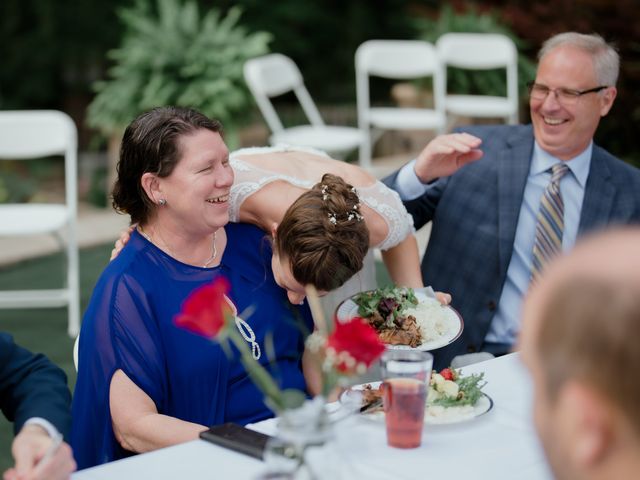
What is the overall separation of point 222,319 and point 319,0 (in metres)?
11.4

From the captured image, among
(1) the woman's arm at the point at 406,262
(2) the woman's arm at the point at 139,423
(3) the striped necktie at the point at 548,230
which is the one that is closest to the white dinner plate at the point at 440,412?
(2) the woman's arm at the point at 139,423

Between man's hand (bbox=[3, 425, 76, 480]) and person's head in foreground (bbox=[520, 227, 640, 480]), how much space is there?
943mm

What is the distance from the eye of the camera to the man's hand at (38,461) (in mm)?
1620

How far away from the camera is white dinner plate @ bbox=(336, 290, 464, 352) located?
7.72 feet

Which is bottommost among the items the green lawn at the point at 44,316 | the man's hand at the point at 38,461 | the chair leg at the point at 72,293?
the green lawn at the point at 44,316

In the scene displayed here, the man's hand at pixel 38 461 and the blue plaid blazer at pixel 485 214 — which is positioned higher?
the man's hand at pixel 38 461

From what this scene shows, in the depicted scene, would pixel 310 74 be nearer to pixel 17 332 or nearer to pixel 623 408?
pixel 17 332

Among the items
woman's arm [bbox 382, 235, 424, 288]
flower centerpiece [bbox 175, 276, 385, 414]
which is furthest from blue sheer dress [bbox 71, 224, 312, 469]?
flower centerpiece [bbox 175, 276, 385, 414]

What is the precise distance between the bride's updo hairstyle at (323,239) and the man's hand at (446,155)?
0.64m

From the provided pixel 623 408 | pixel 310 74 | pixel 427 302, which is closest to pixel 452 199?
pixel 427 302

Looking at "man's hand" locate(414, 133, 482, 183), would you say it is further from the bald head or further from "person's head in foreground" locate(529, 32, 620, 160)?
the bald head

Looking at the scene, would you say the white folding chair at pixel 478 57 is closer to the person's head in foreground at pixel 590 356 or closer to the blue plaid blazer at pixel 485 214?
the blue plaid blazer at pixel 485 214

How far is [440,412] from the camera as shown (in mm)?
1997

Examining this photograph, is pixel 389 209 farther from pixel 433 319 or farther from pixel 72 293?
pixel 72 293
